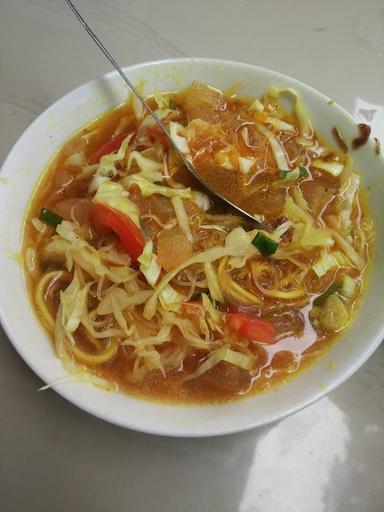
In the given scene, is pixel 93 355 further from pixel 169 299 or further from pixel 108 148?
pixel 108 148

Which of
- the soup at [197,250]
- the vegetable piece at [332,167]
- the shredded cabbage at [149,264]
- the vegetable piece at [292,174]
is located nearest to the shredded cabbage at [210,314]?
the soup at [197,250]

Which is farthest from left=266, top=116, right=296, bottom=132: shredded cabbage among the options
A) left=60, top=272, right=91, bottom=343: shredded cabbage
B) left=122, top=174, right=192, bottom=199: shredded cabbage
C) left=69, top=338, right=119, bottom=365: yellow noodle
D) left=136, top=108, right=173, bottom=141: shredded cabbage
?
left=69, top=338, right=119, bottom=365: yellow noodle

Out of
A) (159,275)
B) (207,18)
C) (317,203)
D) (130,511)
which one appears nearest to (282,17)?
(207,18)

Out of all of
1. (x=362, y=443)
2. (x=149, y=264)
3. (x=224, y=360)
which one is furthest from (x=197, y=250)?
(x=362, y=443)

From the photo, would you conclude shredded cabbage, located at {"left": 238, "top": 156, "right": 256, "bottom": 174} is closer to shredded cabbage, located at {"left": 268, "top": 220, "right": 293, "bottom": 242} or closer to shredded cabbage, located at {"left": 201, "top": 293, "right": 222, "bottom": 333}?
shredded cabbage, located at {"left": 268, "top": 220, "right": 293, "bottom": 242}

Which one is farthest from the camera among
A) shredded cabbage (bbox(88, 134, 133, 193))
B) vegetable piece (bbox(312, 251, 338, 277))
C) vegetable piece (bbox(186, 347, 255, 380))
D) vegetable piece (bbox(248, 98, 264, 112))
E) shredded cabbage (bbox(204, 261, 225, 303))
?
vegetable piece (bbox(248, 98, 264, 112))

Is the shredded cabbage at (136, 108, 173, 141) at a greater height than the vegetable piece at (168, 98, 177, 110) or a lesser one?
greater
